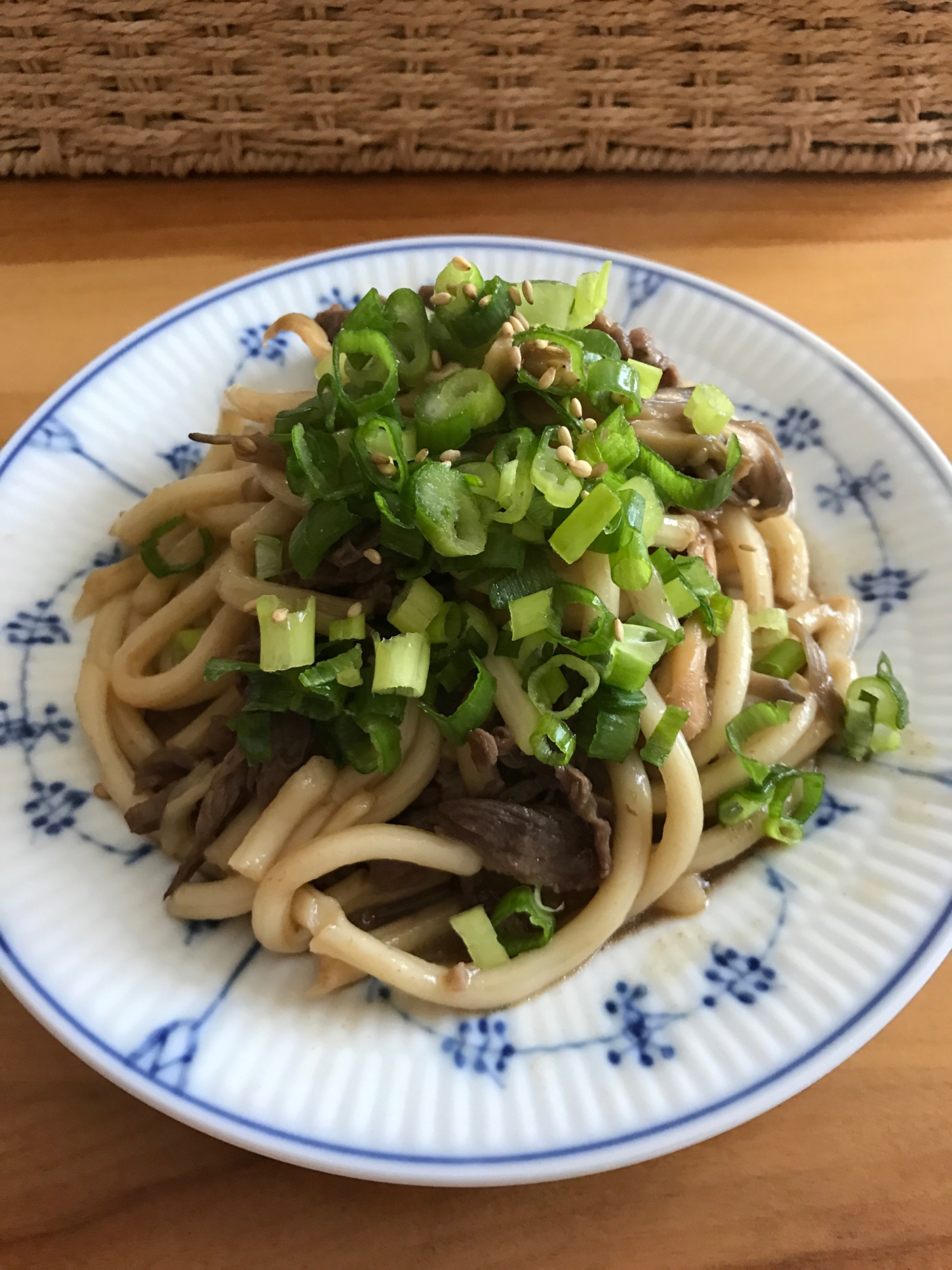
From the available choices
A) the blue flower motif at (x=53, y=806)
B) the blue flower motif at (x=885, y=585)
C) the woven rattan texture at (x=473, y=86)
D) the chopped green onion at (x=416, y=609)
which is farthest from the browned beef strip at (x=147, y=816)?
the woven rattan texture at (x=473, y=86)

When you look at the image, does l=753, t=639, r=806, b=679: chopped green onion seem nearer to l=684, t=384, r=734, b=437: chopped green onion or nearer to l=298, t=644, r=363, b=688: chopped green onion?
l=684, t=384, r=734, b=437: chopped green onion

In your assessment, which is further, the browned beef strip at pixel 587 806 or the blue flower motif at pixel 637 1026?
the browned beef strip at pixel 587 806

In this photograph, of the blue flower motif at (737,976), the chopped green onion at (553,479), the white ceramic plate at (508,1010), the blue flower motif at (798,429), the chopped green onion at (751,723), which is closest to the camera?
the white ceramic plate at (508,1010)

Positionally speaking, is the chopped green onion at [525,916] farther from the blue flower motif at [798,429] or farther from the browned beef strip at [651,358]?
the blue flower motif at [798,429]

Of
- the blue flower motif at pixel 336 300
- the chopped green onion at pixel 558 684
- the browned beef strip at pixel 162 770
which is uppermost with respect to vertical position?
the blue flower motif at pixel 336 300

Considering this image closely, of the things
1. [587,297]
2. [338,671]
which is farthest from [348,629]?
[587,297]

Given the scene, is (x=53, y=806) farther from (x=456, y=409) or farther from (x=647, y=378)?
(x=647, y=378)

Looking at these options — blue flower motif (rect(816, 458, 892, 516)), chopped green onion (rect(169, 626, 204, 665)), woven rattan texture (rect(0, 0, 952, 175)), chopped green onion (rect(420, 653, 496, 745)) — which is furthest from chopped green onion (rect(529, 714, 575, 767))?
woven rattan texture (rect(0, 0, 952, 175))

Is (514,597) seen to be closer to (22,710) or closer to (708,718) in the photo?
(708,718)
